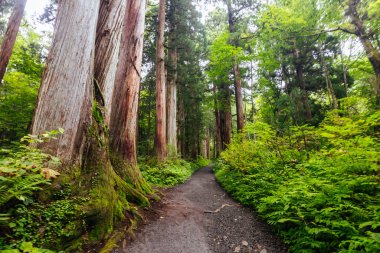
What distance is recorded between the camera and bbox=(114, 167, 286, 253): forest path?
2.79 metres

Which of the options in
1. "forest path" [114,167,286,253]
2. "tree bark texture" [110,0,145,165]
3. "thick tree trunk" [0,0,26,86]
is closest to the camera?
"forest path" [114,167,286,253]

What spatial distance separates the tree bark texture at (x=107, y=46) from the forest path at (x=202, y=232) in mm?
2188

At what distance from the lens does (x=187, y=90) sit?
16922 mm

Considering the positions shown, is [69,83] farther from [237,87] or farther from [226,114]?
[226,114]

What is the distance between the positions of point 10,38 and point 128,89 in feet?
22.0

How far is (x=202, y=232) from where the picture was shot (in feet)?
11.0

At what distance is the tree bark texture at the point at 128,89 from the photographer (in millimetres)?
4953

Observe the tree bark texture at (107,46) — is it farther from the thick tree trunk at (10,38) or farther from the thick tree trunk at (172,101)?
the thick tree trunk at (172,101)

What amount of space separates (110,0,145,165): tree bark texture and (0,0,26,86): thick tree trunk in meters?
5.71

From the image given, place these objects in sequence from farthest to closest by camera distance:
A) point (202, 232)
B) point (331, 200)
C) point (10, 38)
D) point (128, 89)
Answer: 1. point (10, 38)
2. point (128, 89)
3. point (202, 232)
4. point (331, 200)

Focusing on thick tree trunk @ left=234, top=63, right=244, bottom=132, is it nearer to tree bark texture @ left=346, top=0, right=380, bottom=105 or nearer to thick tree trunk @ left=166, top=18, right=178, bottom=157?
thick tree trunk @ left=166, top=18, right=178, bottom=157

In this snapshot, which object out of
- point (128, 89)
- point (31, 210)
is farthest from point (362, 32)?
point (31, 210)

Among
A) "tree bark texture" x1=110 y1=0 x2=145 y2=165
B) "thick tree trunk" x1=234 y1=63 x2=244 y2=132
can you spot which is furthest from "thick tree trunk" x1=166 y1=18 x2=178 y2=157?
"tree bark texture" x1=110 y1=0 x2=145 y2=165

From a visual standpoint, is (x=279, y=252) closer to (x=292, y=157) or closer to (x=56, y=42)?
(x=292, y=157)
